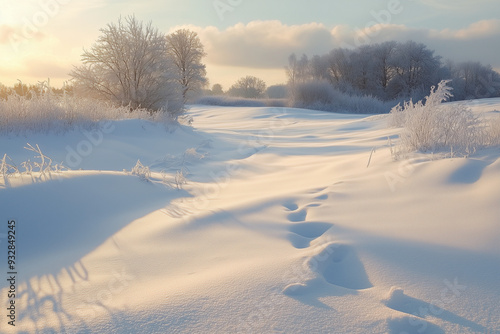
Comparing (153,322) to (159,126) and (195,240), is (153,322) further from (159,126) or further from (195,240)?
(159,126)

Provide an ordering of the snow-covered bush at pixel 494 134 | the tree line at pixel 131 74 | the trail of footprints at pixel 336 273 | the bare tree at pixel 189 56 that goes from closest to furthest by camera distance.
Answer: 1. the trail of footprints at pixel 336 273
2. the snow-covered bush at pixel 494 134
3. the tree line at pixel 131 74
4. the bare tree at pixel 189 56

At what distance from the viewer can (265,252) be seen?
7.16 feet

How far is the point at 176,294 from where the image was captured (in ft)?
5.47

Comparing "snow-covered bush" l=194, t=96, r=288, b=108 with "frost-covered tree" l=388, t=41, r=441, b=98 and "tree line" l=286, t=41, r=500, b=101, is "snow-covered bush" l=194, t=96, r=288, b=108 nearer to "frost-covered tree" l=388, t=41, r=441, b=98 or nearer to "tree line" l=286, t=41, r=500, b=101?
"tree line" l=286, t=41, r=500, b=101

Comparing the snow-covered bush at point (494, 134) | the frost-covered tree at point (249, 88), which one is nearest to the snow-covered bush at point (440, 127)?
the snow-covered bush at point (494, 134)

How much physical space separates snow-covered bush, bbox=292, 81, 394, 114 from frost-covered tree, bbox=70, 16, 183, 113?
1669cm

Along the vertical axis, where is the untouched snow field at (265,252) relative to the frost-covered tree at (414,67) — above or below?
below

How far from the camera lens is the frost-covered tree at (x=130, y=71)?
10.5 m

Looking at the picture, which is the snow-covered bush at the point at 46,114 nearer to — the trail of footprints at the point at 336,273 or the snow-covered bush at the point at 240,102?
the trail of footprints at the point at 336,273

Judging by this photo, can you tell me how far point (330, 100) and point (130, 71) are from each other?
18.6 metres

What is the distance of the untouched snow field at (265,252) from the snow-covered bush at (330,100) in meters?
22.1

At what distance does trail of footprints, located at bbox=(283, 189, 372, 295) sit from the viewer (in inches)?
71.3

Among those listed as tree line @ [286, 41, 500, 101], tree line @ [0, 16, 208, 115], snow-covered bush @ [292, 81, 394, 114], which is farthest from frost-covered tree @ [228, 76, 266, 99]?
tree line @ [0, 16, 208, 115]

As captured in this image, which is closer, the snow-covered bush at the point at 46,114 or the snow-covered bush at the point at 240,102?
the snow-covered bush at the point at 46,114
